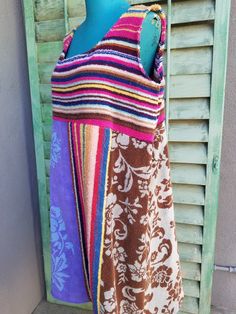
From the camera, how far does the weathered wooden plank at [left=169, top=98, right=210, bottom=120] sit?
3.17 ft

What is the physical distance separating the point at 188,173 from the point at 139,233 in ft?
1.47

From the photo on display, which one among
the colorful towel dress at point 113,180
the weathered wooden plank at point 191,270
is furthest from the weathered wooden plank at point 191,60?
the weathered wooden plank at point 191,270

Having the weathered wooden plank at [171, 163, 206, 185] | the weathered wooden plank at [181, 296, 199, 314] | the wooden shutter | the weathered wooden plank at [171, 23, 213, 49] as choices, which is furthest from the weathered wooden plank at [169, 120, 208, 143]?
the weathered wooden plank at [181, 296, 199, 314]

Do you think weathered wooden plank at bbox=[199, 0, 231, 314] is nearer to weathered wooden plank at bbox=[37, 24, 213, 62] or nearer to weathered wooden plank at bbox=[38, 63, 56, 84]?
weathered wooden plank at bbox=[37, 24, 213, 62]

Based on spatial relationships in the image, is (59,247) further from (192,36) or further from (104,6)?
(192,36)

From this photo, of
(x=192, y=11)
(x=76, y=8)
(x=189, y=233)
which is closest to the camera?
(x=192, y=11)

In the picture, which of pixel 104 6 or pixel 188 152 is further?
pixel 188 152

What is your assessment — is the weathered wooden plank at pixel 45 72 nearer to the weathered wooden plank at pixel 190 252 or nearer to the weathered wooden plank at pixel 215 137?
the weathered wooden plank at pixel 215 137

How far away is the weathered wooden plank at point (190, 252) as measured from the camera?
1123 millimetres

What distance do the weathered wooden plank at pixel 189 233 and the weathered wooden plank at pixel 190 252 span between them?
26 millimetres

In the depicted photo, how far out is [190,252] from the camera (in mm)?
1131

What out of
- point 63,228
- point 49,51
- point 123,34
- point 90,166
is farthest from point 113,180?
point 49,51

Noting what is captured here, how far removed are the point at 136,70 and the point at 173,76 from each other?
0.41 m

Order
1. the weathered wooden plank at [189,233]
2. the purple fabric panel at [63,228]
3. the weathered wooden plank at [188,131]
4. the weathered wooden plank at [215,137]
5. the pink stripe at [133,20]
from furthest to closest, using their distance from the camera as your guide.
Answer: the weathered wooden plank at [189,233] < the weathered wooden plank at [188,131] < the weathered wooden plank at [215,137] < the purple fabric panel at [63,228] < the pink stripe at [133,20]
